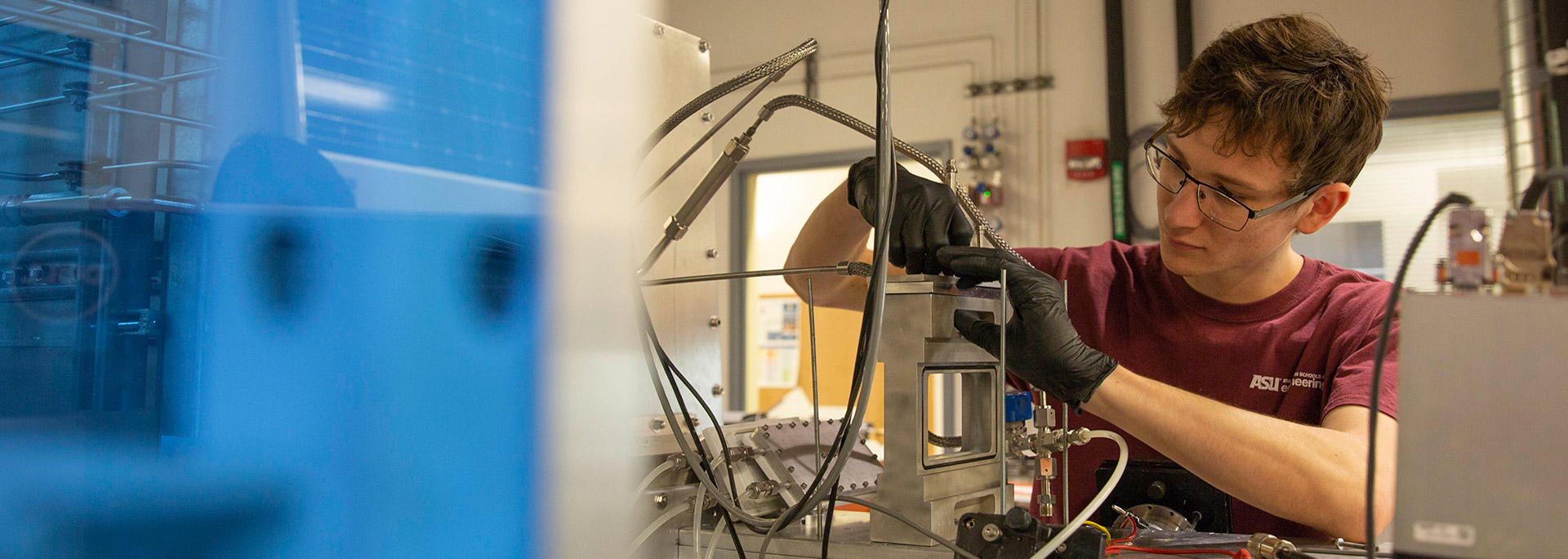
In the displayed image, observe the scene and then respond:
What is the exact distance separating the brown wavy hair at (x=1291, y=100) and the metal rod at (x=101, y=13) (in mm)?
1062

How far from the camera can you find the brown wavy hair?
41.2 inches

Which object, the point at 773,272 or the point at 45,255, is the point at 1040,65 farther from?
the point at 45,255

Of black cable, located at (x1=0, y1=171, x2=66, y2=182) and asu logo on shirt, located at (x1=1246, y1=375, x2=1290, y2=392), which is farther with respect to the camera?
asu logo on shirt, located at (x1=1246, y1=375, x2=1290, y2=392)

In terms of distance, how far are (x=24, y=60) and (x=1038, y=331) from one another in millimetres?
666

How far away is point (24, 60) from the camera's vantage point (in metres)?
0.35

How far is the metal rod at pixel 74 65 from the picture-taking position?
35 cm

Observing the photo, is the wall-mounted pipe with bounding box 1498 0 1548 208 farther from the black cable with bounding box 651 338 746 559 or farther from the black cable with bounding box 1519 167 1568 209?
the black cable with bounding box 651 338 746 559

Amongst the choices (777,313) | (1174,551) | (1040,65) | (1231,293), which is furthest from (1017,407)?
(777,313)

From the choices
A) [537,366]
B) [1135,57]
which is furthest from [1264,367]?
[1135,57]

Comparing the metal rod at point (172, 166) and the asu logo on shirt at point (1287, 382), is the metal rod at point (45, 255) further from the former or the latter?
the asu logo on shirt at point (1287, 382)

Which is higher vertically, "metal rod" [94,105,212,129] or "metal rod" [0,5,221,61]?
"metal rod" [0,5,221,61]

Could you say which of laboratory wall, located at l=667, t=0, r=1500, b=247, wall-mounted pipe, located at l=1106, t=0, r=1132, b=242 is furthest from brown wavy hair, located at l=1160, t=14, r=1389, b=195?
wall-mounted pipe, located at l=1106, t=0, r=1132, b=242

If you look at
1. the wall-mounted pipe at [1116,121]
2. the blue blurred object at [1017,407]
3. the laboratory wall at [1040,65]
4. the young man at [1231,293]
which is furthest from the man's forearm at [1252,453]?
the wall-mounted pipe at [1116,121]

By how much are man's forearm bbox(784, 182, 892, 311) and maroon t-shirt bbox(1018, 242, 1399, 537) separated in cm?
31
